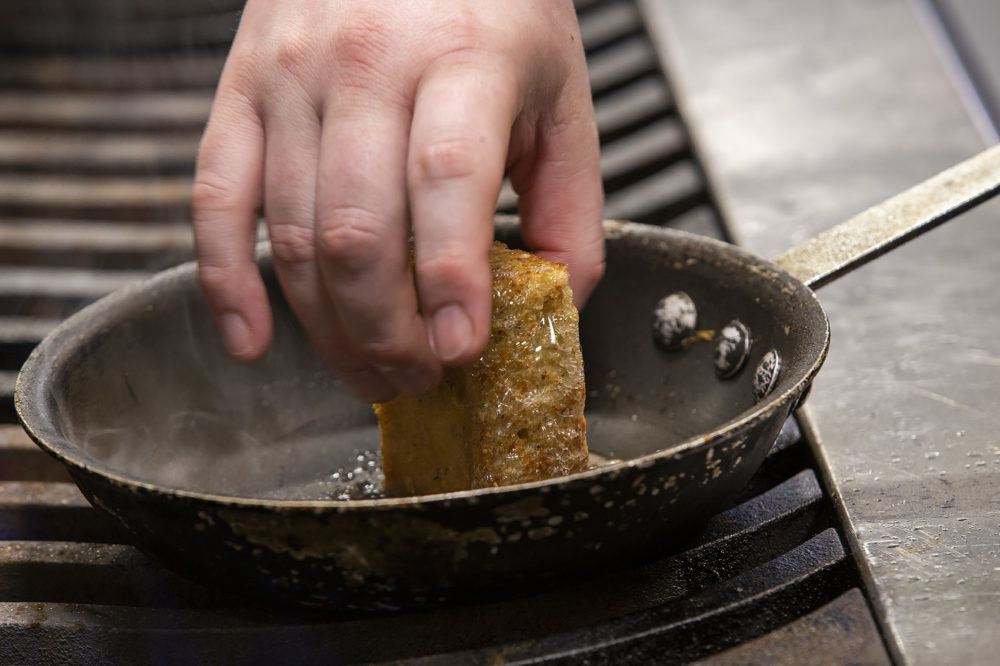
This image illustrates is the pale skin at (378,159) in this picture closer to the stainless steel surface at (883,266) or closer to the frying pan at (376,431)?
the frying pan at (376,431)

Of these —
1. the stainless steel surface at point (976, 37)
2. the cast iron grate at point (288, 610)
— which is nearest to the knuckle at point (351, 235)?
the cast iron grate at point (288, 610)

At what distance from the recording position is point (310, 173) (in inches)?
38.9

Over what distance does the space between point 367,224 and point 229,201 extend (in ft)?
0.78

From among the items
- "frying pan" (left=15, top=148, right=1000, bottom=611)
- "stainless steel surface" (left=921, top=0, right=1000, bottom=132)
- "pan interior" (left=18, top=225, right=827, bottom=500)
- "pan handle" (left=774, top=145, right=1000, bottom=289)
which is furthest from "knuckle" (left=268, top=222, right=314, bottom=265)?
"stainless steel surface" (left=921, top=0, right=1000, bottom=132)

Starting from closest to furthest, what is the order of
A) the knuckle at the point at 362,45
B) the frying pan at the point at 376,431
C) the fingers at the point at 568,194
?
the frying pan at the point at 376,431 → the knuckle at the point at 362,45 → the fingers at the point at 568,194

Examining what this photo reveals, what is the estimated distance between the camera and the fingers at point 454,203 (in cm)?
86

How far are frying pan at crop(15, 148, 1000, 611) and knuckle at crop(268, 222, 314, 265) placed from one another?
9.8 inches

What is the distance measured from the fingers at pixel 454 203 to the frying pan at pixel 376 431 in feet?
0.57

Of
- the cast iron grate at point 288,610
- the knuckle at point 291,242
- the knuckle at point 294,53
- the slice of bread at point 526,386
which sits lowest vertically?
the cast iron grate at point 288,610

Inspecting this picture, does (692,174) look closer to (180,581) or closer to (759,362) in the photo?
(759,362)

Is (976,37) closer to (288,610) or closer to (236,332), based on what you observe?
(236,332)

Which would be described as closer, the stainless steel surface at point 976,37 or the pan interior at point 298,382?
the pan interior at point 298,382

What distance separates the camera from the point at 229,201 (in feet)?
3.43

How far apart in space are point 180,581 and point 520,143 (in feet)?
2.17
